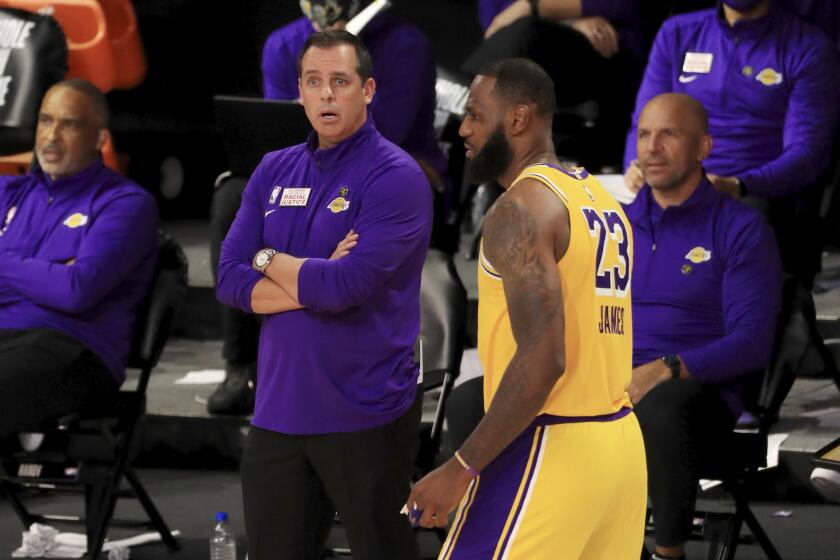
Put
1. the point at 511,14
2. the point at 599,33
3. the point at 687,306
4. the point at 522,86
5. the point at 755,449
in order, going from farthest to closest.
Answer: the point at 511,14 → the point at 599,33 → the point at 687,306 → the point at 755,449 → the point at 522,86

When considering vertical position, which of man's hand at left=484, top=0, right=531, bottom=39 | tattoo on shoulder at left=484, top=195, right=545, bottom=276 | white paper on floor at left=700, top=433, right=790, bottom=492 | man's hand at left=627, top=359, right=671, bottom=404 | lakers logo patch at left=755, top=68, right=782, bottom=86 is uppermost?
man's hand at left=484, top=0, right=531, bottom=39

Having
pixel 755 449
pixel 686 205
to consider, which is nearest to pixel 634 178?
pixel 686 205

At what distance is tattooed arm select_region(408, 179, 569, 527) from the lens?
8.92 ft

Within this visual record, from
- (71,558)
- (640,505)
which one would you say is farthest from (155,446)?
(640,505)

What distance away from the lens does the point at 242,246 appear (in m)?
3.66

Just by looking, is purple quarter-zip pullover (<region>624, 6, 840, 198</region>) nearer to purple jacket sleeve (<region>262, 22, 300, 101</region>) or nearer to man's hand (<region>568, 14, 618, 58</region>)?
man's hand (<region>568, 14, 618, 58</region>)

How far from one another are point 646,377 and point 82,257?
189cm

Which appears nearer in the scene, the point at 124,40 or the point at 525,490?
the point at 525,490

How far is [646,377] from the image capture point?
4.57m

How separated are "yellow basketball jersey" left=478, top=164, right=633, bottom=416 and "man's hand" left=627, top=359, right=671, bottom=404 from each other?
5.16 feet

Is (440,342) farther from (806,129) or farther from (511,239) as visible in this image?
(511,239)


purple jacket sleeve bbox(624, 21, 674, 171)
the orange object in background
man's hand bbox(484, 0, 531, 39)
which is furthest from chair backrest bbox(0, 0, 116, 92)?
purple jacket sleeve bbox(624, 21, 674, 171)

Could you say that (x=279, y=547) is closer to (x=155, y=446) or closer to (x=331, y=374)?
(x=331, y=374)

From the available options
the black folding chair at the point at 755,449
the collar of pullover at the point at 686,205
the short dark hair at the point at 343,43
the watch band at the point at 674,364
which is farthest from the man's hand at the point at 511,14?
the short dark hair at the point at 343,43
